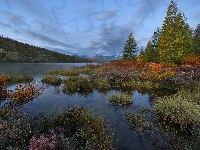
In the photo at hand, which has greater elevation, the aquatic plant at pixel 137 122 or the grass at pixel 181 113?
the grass at pixel 181 113

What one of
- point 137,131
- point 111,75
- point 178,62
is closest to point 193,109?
point 137,131

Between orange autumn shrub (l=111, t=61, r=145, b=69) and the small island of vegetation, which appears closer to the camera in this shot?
the small island of vegetation

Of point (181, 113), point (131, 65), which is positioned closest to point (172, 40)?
point (131, 65)

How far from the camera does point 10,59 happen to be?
83062 mm

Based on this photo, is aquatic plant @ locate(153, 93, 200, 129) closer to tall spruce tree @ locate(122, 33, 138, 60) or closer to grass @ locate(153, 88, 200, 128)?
grass @ locate(153, 88, 200, 128)

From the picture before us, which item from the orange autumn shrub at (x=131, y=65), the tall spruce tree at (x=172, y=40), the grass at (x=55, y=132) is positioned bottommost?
the grass at (x=55, y=132)

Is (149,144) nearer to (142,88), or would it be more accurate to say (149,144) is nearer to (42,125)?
(42,125)

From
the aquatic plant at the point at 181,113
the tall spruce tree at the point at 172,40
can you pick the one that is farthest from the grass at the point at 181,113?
the tall spruce tree at the point at 172,40

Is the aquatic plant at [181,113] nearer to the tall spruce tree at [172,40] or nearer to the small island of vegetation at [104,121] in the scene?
the small island of vegetation at [104,121]

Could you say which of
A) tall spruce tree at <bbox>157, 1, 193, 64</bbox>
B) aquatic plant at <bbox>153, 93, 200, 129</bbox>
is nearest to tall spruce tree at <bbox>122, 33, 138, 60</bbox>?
tall spruce tree at <bbox>157, 1, 193, 64</bbox>

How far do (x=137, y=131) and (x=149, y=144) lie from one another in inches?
38.4

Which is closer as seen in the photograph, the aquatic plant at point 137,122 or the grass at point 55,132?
the grass at point 55,132

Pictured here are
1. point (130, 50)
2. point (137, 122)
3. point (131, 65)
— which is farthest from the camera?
point (130, 50)

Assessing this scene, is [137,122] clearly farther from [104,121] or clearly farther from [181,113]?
[181,113]
